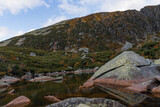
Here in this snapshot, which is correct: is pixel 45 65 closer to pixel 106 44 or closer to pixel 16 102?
pixel 16 102

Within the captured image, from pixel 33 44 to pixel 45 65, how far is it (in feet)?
199

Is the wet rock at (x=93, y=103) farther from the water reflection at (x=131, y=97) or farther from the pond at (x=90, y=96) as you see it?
the water reflection at (x=131, y=97)

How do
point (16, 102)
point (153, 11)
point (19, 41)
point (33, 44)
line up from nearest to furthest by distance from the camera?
1. point (16, 102)
2. point (33, 44)
3. point (19, 41)
4. point (153, 11)

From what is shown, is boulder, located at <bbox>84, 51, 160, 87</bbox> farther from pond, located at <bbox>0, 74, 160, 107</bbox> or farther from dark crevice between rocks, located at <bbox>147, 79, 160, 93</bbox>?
pond, located at <bbox>0, 74, 160, 107</bbox>

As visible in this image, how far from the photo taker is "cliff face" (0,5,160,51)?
322 ft

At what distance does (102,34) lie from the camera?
355 ft

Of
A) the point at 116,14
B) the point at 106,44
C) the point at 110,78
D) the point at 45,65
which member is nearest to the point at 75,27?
the point at 106,44

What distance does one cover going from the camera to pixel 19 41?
115 metres

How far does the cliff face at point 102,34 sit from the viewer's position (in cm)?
9828

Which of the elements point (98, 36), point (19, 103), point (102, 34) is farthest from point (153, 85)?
point (102, 34)

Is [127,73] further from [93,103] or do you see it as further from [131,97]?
[93,103]

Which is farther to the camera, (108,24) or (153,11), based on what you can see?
(153,11)

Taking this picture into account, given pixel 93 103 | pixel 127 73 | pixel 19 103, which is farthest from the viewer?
pixel 127 73

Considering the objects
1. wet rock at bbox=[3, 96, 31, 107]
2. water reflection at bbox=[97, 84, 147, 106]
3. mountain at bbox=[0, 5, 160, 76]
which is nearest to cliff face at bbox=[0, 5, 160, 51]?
mountain at bbox=[0, 5, 160, 76]
